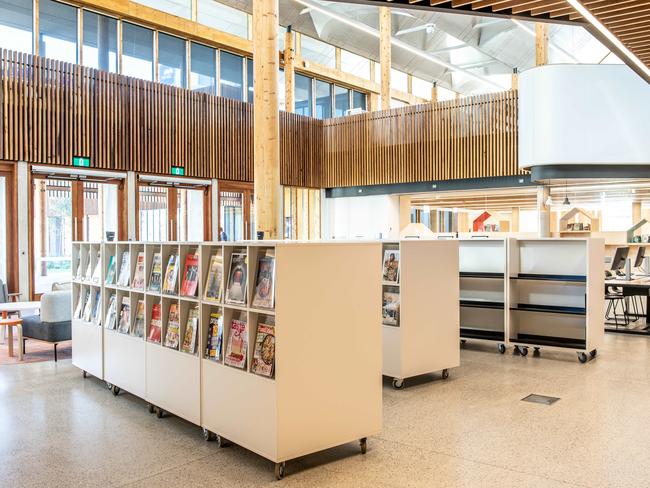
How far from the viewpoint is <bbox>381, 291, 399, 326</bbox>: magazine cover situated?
→ 6.04 meters

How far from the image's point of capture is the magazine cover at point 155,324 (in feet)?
16.9

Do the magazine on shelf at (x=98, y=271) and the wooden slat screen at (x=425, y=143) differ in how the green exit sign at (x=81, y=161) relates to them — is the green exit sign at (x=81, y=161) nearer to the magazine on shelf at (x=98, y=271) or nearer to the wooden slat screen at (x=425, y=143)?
the magazine on shelf at (x=98, y=271)

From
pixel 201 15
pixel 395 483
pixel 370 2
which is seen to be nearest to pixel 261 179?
pixel 370 2

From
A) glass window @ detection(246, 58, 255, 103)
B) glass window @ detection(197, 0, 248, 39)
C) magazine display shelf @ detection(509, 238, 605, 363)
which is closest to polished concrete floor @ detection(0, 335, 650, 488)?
magazine display shelf @ detection(509, 238, 605, 363)

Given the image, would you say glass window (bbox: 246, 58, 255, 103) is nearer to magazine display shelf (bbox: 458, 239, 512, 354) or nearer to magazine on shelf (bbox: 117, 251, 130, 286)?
magazine display shelf (bbox: 458, 239, 512, 354)

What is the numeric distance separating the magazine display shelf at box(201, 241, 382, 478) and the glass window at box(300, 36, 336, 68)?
516 inches

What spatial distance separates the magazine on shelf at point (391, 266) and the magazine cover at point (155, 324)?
2342mm

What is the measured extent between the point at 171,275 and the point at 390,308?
2.31 meters

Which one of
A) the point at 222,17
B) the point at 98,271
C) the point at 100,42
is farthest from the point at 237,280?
the point at 222,17

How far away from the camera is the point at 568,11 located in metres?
4.53

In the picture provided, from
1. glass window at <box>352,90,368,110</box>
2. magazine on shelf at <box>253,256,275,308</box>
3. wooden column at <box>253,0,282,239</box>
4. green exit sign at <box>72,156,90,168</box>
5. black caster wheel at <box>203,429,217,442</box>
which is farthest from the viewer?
glass window at <box>352,90,368,110</box>

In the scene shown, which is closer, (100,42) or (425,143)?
(100,42)

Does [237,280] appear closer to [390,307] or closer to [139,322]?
[139,322]

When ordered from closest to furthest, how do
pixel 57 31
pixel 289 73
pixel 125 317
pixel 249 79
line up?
pixel 125 317
pixel 57 31
pixel 249 79
pixel 289 73
